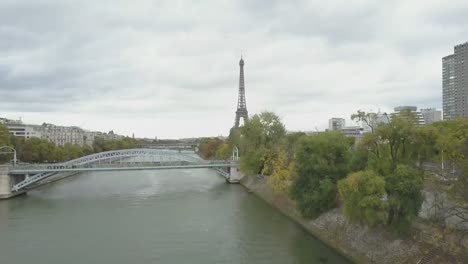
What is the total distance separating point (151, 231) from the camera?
18.0 metres

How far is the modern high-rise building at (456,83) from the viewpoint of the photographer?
185 feet

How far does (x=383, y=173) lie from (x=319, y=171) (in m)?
4.29

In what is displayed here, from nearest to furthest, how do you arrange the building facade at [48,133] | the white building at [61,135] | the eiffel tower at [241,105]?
the eiffel tower at [241,105] → the building facade at [48,133] → the white building at [61,135]

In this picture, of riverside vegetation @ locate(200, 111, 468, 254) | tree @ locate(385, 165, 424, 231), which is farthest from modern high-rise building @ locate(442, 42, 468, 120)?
tree @ locate(385, 165, 424, 231)

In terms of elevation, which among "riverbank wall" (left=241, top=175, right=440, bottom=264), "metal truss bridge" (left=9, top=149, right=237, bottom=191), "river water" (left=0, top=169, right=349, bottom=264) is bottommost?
"river water" (left=0, top=169, right=349, bottom=264)

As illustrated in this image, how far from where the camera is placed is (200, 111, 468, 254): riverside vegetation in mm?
11295

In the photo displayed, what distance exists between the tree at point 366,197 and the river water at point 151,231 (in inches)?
75.2

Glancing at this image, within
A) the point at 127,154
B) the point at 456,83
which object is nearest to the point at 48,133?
the point at 127,154

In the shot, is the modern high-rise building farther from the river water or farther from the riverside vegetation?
the riverside vegetation

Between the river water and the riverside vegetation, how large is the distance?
195 centimetres

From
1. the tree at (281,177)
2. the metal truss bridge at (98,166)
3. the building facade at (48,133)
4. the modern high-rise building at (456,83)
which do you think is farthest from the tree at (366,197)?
the building facade at (48,133)

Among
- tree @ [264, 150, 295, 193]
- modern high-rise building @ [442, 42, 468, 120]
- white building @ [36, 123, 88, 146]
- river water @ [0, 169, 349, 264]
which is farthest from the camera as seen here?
white building @ [36, 123, 88, 146]

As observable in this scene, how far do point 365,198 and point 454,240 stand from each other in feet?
8.54

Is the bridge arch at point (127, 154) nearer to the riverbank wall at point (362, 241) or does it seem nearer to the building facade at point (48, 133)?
the riverbank wall at point (362, 241)
